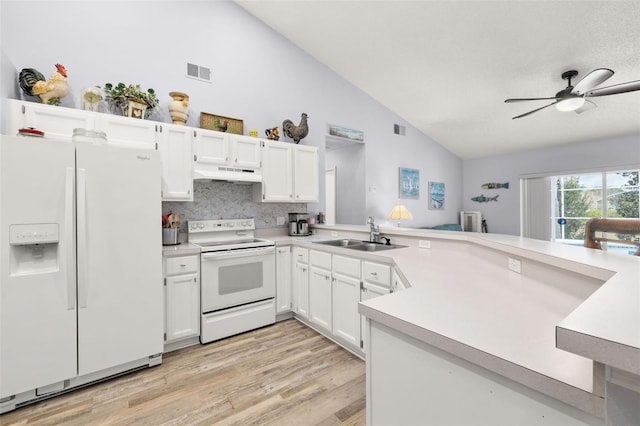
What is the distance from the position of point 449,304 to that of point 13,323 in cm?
255

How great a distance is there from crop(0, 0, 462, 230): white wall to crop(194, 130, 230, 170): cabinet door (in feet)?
1.63

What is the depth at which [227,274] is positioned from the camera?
9.03 ft

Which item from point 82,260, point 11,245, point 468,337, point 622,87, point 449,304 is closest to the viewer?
point 468,337

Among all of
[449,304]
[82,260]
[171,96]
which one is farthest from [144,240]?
[449,304]

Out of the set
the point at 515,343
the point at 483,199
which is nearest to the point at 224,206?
the point at 515,343

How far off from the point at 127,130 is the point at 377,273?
8.35 feet

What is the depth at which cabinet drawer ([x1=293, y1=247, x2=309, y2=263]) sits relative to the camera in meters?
3.00

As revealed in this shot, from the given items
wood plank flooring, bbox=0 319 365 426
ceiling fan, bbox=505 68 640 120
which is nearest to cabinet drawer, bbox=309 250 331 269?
wood plank flooring, bbox=0 319 365 426

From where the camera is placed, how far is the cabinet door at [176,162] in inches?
109

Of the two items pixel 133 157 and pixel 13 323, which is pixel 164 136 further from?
pixel 13 323

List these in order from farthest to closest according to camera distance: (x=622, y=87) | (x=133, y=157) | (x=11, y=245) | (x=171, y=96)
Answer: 1. (x=171, y=96)
2. (x=622, y=87)
3. (x=133, y=157)
4. (x=11, y=245)

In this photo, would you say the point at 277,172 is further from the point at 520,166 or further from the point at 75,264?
A: the point at 520,166

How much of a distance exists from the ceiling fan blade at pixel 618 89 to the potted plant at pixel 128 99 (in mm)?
4244

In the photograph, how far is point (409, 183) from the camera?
19.1 feet
